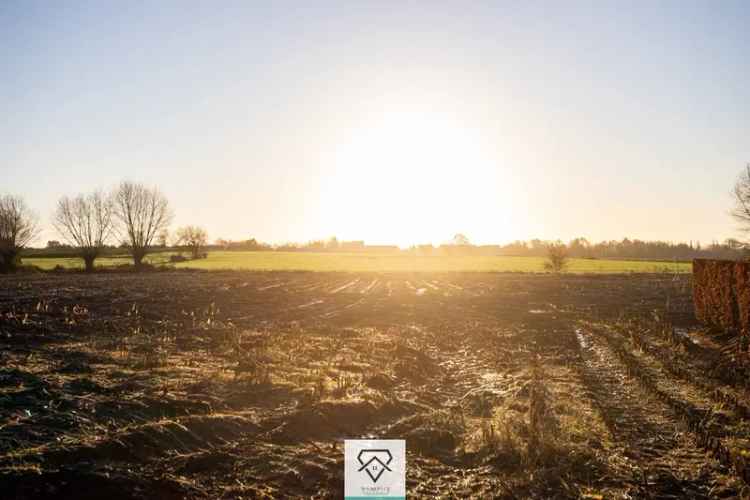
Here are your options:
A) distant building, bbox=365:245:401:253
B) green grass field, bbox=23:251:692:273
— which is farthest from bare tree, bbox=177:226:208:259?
distant building, bbox=365:245:401:253

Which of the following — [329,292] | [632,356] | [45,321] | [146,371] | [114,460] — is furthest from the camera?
[329,292]

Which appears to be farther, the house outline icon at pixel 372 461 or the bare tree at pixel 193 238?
the bare tree at pixel 193 238

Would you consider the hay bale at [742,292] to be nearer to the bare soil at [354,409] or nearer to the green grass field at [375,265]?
the bare soil at [354,409]

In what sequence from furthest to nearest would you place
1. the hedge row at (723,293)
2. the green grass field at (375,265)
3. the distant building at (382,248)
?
1. the distant building at (382,248)
2. the green grass field at (375,265)
3. the hedge row at (723,293)

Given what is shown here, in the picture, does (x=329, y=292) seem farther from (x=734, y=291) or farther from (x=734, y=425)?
(x=734, y=425)

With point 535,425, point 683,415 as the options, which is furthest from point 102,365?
point 683,415

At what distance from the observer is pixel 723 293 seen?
57.7ft

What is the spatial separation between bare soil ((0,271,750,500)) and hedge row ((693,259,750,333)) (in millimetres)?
986

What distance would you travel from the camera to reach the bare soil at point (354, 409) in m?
5.96

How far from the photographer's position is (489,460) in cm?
700

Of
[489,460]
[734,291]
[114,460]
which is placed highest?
[734,291]

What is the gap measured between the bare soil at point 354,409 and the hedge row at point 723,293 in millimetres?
986

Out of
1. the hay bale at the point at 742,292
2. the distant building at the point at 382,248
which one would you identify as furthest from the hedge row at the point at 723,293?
the distant building at the point at 382,248

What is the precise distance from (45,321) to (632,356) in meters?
18.5
